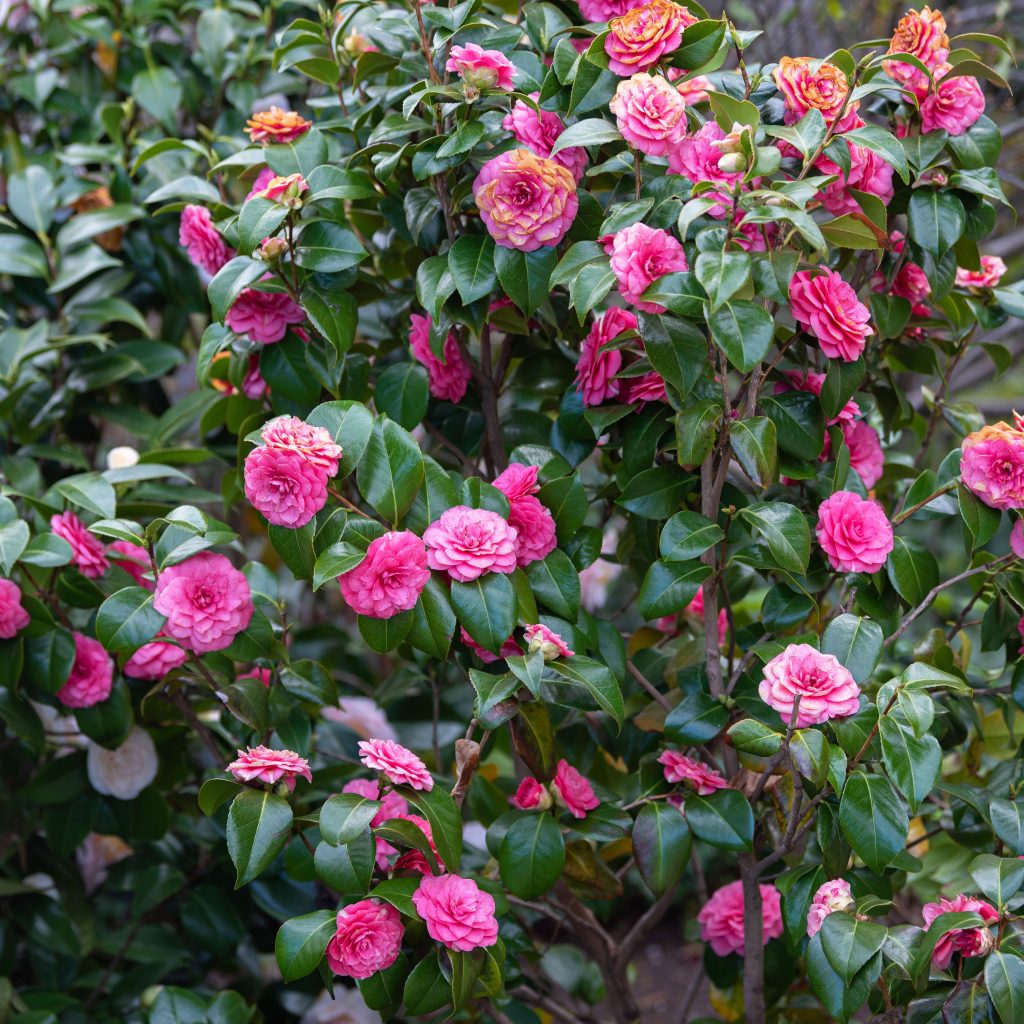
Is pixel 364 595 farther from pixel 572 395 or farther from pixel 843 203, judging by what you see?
pixel 843 203

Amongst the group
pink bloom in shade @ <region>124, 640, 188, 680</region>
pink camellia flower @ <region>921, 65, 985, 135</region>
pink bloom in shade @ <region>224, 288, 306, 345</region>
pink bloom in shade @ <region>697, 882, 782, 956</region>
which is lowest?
pink bloom in shade @ <region>697, 882, 782, 956</region>

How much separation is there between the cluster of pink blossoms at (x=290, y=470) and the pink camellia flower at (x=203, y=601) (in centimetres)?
17

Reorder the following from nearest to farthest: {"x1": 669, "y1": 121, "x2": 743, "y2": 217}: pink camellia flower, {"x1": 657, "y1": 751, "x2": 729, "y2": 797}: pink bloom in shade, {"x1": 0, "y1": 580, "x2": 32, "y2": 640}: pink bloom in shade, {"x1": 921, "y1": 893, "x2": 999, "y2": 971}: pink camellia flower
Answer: {"x1": 921, "y1": 893, "x2": 999, "y2": 971}: pink camellia flower < {"x1": 669, "y1": 121, "x2": 743, "y2": 217}: pink camellia flower < {"x1": 657, "y1": 751, "x2": 729, "y2": 797}: pink bloom in shade < {"x1": 0, "y1": 580, "x2": 32, "y2": 640}: pink bloom in shade

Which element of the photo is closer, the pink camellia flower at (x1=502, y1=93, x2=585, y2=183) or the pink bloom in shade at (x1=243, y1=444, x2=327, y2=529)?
the pink bloom in shade at (x1=243, y1=444, x2=327, y2=529)

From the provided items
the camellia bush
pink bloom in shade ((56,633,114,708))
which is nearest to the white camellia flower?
the camellia bush

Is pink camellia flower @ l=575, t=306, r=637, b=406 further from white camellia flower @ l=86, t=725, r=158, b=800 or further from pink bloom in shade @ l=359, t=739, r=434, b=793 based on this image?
white camellia flower @ l=86, t=725, r=158, b=800

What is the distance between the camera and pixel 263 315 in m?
1.17

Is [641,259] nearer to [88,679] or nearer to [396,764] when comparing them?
[396,764]

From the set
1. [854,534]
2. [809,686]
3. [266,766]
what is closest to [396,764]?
[266,766]

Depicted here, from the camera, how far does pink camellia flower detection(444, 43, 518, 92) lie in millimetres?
1045

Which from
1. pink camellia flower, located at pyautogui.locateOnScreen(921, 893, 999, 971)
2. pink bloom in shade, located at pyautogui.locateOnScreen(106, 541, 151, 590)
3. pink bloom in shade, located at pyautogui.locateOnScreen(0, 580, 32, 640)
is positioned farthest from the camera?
pink bloom in shade, located at pyautogui.locateOnScreen(106, 541, 151, 590)

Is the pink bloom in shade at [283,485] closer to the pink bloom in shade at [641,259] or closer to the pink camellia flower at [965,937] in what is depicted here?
the pink bloom in shade at [641,259]

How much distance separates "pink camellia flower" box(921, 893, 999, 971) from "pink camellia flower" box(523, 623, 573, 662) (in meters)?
0.37

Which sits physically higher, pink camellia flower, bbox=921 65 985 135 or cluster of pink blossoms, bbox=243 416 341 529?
pink camellia flower, bbox=921 65 985 135
